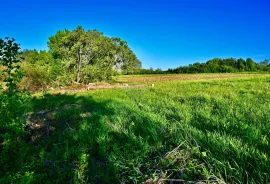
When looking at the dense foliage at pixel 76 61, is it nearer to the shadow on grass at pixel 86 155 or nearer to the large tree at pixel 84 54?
the large tree at pixel 84 54

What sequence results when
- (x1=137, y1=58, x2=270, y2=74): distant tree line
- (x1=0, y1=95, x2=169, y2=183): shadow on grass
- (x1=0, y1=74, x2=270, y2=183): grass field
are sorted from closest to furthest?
(x1=0, y1=74, x2=270, y2=183): grass field → (x1=0, y1=95, x2=169, y2=183): shadow on grass → (x1=137, y1=58, x2=270, y2=74): distant tree line

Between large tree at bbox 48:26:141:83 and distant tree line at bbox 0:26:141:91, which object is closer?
distant tree line at bbox 0:26:141:91

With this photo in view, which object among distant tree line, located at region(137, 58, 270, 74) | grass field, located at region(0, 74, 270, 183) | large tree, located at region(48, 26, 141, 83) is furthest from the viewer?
distant tree line, located at region(137, 58, 270, 74)

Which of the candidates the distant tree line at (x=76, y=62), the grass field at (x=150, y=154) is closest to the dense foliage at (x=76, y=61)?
the distant tree line at (x=76, y=62)

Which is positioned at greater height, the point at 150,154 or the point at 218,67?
the point at 218,67

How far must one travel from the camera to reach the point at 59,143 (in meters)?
3.98

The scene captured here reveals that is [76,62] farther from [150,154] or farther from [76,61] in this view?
[150,154]

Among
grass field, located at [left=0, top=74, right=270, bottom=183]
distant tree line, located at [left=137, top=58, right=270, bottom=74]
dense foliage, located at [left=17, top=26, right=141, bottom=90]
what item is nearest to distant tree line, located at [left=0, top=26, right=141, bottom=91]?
dense foliage, located at [left=17, top=26, right=141, bottom=90]

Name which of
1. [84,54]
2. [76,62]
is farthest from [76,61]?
[84,54]

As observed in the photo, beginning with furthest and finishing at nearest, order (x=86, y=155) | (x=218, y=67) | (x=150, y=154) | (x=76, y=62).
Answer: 1. (x=218, y=67)
2. (x=76, y=62)
3. (x=86, y=155)
4. (x=150, y=154)

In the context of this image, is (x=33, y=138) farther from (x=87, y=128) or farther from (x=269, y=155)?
(x=269, y=155)

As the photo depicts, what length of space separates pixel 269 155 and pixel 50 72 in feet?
61.5

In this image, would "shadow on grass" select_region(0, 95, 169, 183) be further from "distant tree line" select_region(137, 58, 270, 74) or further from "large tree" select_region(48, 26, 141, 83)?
"distant tree line" select_region(137, 58, 270, 74)

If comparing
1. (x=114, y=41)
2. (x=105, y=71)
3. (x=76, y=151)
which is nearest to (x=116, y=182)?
(x=76, y=151)
